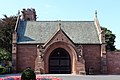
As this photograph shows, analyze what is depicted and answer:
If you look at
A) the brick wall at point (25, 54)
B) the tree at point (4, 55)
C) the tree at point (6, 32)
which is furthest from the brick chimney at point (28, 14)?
the brick wall at point (25, 54)

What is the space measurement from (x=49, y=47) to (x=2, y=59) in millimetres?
14034

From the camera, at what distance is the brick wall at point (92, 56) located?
5109 cm

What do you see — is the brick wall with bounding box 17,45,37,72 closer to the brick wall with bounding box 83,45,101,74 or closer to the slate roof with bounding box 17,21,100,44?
the slate roof with bounding box 17,21,100,44

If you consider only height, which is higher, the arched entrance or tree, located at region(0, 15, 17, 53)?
tree, located at region(0, 15, 17, 53)

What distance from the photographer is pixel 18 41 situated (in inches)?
2016

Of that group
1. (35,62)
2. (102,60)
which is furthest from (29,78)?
(102,60)

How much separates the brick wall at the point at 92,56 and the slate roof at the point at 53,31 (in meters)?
1.05

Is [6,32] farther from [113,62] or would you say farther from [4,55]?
[113,62]

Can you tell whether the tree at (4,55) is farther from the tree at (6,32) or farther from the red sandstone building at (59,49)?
the red sandstone building at (59,49)

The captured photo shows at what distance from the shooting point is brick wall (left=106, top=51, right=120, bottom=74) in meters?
50.9

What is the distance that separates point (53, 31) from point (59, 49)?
4.84m

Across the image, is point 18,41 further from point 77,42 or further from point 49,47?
point 77,42

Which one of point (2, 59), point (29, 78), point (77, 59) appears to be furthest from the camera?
point (2, 59)

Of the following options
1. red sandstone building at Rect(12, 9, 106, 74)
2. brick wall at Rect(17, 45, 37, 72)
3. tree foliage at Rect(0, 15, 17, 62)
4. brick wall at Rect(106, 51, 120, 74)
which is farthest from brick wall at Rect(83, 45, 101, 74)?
tree foliage at Rect(0, 15, 17, 62)
